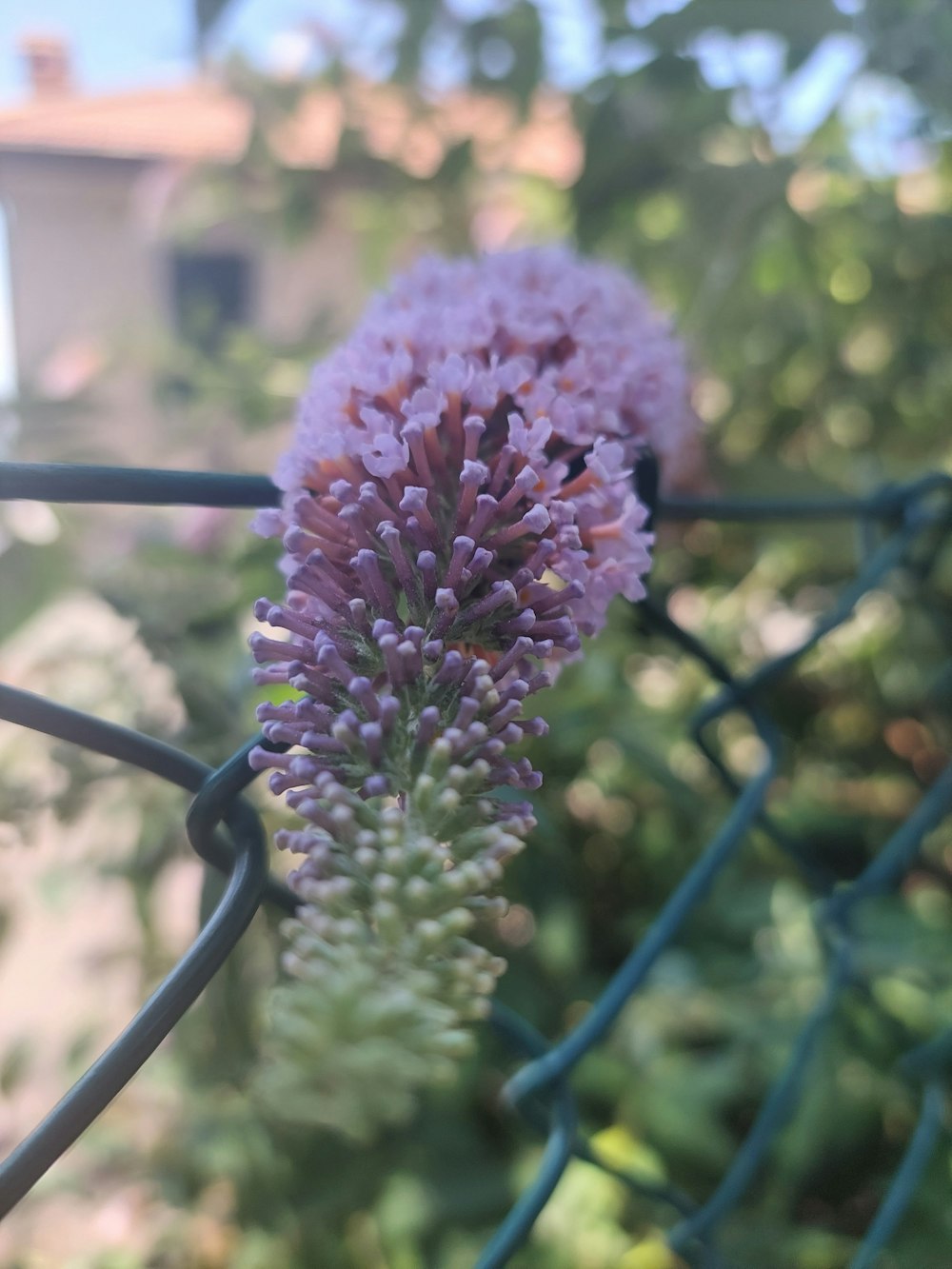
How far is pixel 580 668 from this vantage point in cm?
71

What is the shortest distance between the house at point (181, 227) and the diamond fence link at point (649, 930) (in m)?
0.54

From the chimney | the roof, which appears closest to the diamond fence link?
the roof

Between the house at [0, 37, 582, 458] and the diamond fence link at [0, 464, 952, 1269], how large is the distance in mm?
537

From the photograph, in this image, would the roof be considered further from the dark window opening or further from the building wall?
the dark window opening

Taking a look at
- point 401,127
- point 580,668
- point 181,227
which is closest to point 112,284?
point 181,227

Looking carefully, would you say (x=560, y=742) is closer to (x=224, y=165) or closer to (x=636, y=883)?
(x=636, y=883)

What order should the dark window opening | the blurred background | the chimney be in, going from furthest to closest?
the dark window opening < the chimney < the blurred background

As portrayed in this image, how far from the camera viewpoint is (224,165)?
3.49ft

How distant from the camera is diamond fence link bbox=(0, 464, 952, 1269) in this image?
0.20 m

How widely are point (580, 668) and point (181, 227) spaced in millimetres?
787

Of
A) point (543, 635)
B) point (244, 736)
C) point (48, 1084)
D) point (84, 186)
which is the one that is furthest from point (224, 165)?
point (84, 186)

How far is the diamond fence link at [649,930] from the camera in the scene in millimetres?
204

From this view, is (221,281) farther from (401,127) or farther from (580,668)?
(580,668)

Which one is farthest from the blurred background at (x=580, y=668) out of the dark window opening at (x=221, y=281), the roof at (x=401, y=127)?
the dark window opening at (x=221, y=281)
